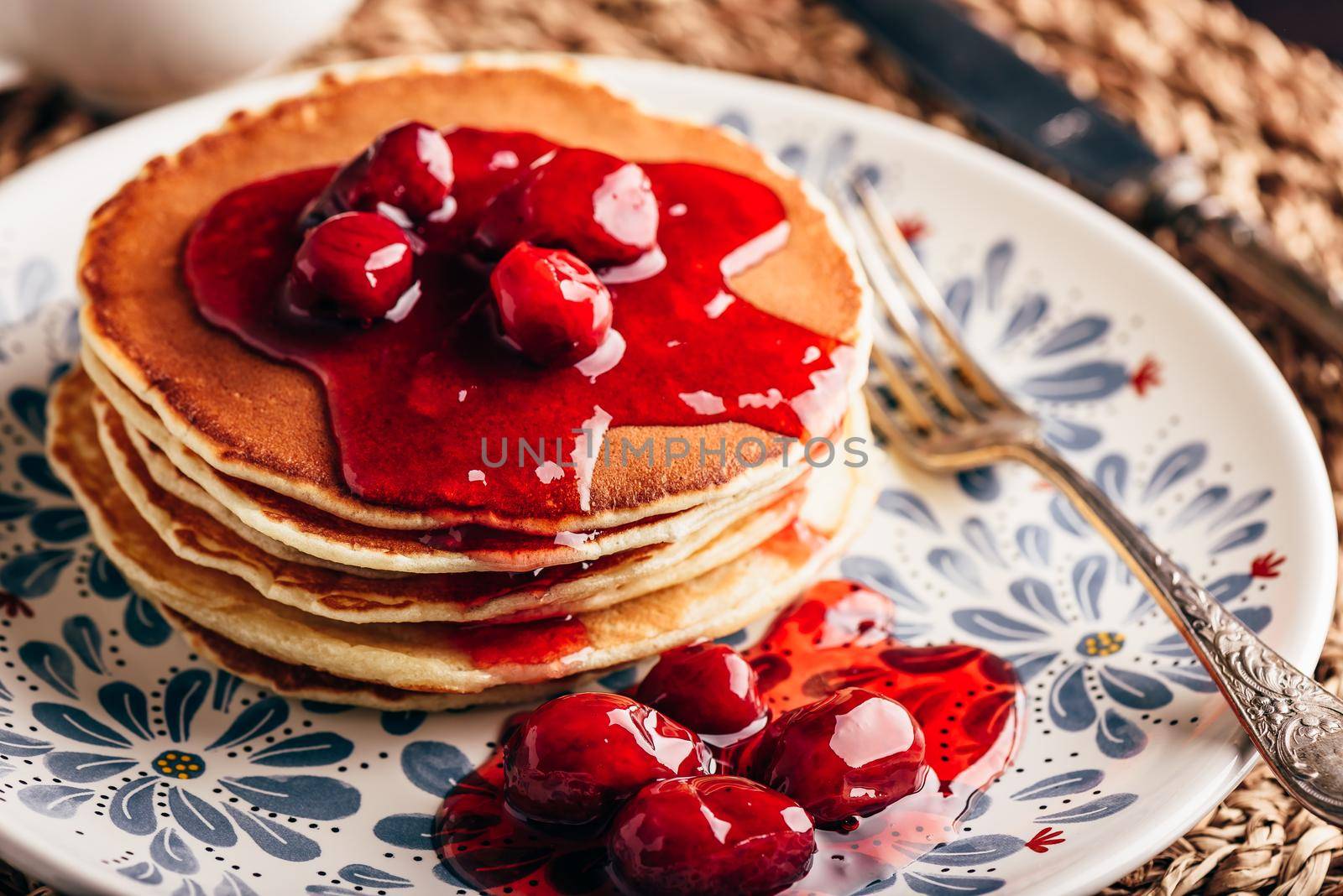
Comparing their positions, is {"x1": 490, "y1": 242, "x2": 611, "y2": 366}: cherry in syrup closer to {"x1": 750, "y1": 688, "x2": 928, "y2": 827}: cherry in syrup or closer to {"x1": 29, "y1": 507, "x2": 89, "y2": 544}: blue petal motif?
{"x1": 750, "y1": 688, "x2": 928, "y2": 827}: cherry in syrup

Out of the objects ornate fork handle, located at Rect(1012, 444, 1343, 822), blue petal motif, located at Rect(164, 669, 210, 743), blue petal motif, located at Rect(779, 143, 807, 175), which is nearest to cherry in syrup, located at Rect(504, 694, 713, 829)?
blue petal motif, located at Rect(164, 669, 210, 743)

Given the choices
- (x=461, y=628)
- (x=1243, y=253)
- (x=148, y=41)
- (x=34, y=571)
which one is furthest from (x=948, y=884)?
(x=148, y=41)

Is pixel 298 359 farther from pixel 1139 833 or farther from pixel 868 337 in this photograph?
pixel 1139 833

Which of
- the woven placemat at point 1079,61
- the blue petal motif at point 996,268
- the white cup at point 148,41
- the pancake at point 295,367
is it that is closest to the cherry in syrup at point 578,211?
the pancake at point 295,367

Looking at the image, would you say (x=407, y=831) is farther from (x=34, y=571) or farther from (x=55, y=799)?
(x=34, y=571)

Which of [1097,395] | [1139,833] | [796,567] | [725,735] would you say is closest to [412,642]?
[725,735]

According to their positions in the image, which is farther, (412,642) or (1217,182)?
(1217,182)

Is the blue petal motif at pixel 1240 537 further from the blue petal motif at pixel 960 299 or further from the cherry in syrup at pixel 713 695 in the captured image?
the cherry in syrup at pixel 713 695
